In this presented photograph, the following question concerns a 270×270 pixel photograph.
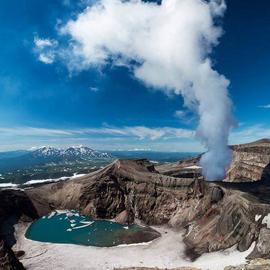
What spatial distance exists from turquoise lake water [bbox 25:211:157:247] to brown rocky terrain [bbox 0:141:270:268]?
12.4ft

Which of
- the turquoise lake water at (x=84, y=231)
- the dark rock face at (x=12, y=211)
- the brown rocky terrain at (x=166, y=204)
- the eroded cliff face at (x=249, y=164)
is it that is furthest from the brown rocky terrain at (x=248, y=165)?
the dark rock face at (x=12, y=211)

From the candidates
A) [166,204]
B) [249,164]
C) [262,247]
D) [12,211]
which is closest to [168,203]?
[166,204]

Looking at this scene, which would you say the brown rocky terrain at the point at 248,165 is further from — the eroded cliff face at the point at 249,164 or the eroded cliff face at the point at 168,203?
the eroded cliff face at the point at 168,203

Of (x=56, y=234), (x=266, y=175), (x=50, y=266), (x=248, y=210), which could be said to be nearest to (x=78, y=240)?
(x=56, y=234)

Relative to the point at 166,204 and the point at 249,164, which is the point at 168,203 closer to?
the point at 166,204

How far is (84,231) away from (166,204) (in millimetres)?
18865

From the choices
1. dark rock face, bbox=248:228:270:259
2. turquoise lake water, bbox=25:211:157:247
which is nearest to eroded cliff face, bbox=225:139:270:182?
turquoise lake water, bbox=25:211:157:247

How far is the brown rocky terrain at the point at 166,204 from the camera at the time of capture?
5653 cm

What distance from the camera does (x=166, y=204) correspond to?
77375 mm

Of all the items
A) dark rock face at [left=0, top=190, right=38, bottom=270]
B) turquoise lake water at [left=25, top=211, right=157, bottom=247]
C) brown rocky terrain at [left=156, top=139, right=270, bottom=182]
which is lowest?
turquoise lake water at [left=25, top=211, right=157, bottom=247]

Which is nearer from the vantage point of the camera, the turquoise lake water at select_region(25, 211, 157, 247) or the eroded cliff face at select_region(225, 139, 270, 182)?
the turquoise lake water at select_region(25, 211, 157, 247)

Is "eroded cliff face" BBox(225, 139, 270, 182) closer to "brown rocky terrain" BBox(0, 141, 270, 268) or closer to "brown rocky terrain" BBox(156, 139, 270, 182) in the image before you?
"brown rocky terrain" BBox(156, 139, 270, 182)

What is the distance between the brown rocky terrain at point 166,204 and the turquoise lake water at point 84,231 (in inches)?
149

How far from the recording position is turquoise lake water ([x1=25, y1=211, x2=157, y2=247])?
6531 cm
